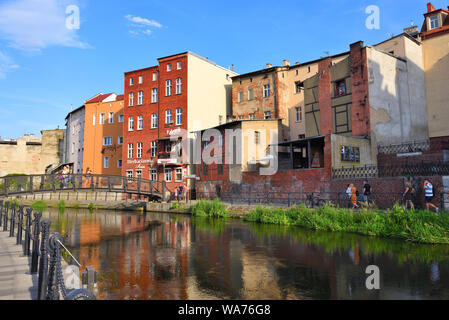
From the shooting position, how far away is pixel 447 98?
31.1 m

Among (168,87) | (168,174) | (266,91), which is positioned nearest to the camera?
(168,174)

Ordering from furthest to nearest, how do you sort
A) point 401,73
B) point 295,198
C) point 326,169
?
1. point 401,73
2. point 295,198
3. point 326,169

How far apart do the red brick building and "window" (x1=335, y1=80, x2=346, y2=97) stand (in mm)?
15907

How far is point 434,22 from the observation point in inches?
1300

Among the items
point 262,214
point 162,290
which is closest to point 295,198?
point 262,214

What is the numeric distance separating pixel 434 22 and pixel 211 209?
30308mm

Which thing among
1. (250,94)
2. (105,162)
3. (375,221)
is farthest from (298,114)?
(105,162)

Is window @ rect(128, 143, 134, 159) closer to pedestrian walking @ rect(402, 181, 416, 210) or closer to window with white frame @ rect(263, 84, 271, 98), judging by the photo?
window with white frame @ rect(263, 84, 271, 98)

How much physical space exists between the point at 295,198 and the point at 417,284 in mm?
16343

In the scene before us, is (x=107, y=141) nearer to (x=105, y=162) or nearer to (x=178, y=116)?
(x=105, y=162)

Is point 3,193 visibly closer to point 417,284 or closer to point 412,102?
point 417,284

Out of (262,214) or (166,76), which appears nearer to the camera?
(262,214)

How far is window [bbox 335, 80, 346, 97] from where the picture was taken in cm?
2792

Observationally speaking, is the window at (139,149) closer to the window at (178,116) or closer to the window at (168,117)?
the window at (168,117)
